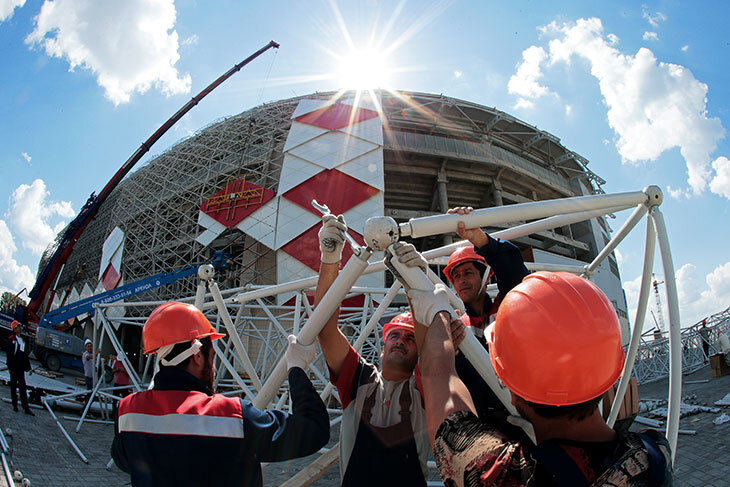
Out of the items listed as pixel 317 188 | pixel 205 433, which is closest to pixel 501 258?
pixel 205 433

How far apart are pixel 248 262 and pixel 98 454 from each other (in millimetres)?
9728

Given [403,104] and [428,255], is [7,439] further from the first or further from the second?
[403,104]

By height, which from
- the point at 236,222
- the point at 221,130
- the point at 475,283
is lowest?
the point at 475,283

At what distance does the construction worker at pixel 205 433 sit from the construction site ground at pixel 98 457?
205 cm

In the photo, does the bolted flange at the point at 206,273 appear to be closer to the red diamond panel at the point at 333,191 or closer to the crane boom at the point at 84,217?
the red diamond panel at the point at 333,191

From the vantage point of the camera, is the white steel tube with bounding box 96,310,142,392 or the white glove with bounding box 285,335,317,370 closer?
the white glove with bounding box 285,335,317,370

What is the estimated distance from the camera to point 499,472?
2.44ft

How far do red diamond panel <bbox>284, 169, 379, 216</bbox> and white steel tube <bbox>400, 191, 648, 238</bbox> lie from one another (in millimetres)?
12563

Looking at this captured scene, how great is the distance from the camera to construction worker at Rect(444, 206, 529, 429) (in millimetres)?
1960

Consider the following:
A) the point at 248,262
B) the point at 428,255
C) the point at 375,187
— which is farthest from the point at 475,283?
the point at 248,262

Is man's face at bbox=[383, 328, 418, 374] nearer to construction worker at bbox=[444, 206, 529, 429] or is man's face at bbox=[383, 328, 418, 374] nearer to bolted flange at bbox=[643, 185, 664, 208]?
construction worker at bbox=[444, 206, 529, 429]

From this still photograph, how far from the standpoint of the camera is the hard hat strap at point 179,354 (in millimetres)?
1739

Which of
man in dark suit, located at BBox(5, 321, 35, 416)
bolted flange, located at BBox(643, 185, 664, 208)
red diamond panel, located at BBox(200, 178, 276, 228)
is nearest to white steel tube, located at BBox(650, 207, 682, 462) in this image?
bolted flange, located at BBox(643, 185, 664, 208)

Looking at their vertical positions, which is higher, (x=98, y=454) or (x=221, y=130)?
(x=221, y=130)
